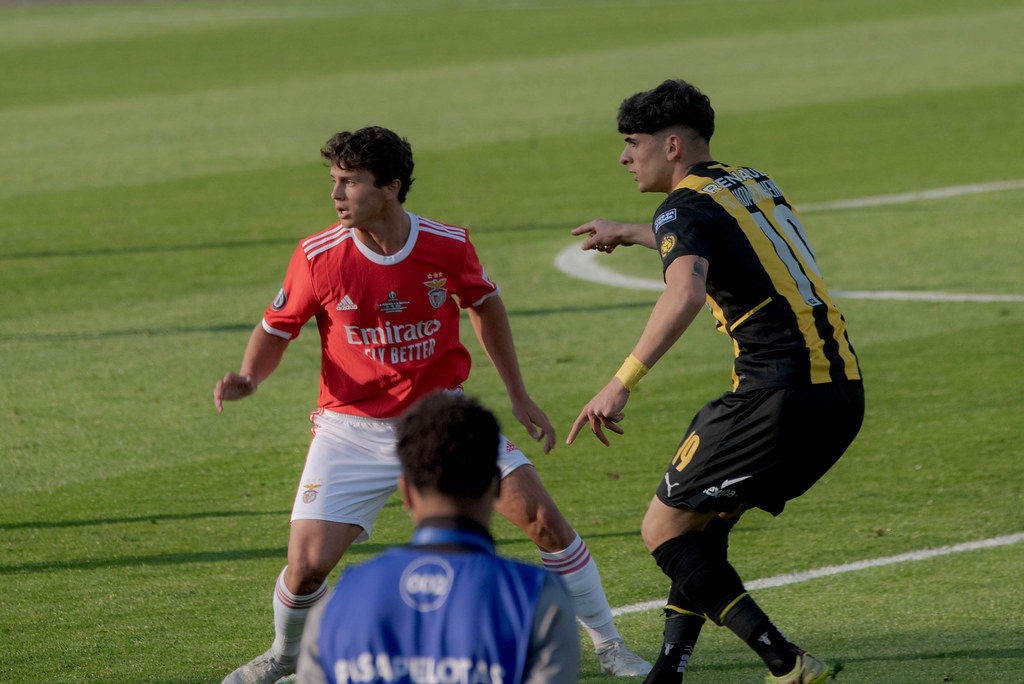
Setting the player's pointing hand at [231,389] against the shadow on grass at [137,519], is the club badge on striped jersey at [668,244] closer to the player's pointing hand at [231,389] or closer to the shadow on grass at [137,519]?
the player's pointing hand at [231,389]

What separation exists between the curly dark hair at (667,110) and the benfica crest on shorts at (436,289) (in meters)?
0.91

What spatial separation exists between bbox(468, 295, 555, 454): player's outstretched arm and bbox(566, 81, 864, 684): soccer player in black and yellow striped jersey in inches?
23.0

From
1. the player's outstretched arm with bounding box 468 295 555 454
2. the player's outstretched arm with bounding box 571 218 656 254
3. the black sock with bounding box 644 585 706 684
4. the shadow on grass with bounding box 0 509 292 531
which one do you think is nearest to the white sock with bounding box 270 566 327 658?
the player's outstretched arm with bounding box 468 295 555 454

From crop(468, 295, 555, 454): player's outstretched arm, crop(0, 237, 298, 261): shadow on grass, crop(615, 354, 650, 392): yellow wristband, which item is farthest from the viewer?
crop(0, 237, 298, 261): shadow on grass

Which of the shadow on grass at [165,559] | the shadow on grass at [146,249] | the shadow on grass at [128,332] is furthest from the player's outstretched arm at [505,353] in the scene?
the shadow on grass at [146,249]

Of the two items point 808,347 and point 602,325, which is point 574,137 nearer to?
point 602,325

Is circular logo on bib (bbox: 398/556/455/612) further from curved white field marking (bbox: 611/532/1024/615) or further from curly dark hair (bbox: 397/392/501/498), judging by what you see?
curved white field marking (bbox: 611/532/1024/615)

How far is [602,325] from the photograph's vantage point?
1113 centimetres

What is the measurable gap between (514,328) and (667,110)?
6.27 m

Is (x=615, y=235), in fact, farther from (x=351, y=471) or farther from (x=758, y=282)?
(x=351, y=471)

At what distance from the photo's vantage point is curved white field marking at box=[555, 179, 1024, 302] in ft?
37.9

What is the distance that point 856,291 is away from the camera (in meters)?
11.8

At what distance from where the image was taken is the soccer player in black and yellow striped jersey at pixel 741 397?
15.3ft

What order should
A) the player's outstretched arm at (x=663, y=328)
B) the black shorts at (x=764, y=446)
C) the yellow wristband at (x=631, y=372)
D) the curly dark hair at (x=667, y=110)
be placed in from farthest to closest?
the curly dark hair at (x=667, y=110) < the black shorts at (x=764, y=446) < the yellow wristband at (x=631, y=372) < the player's outstretched arm at (x=663, y=328)
